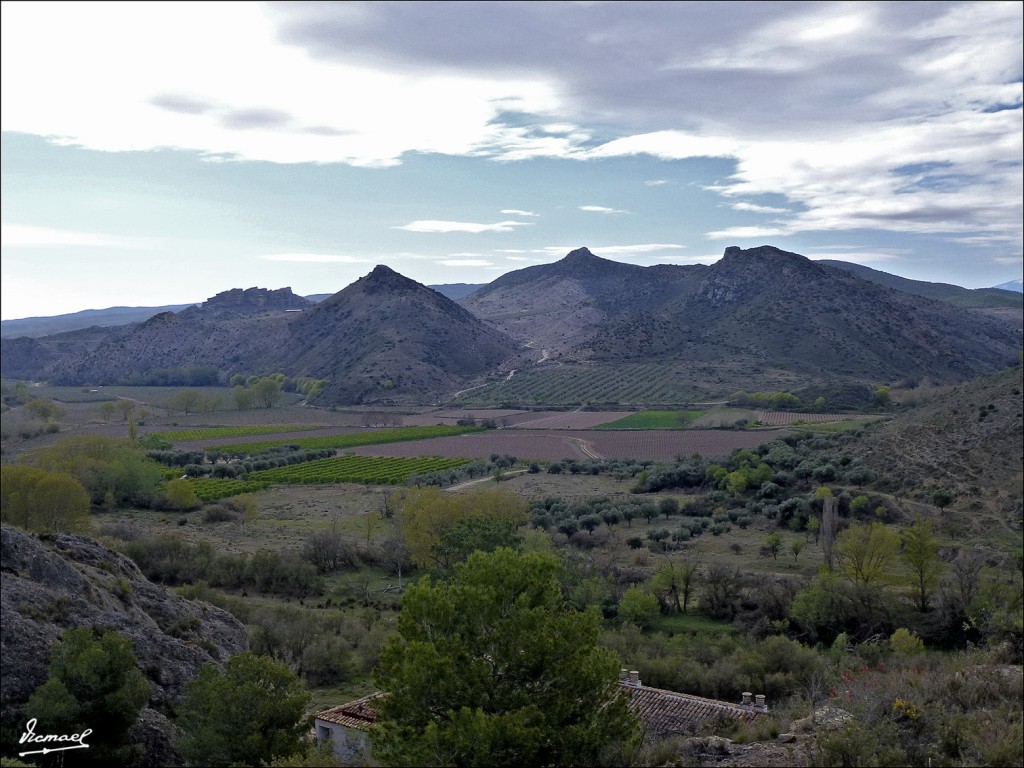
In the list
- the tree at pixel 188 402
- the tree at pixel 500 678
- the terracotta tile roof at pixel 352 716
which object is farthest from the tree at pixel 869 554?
the tree at pixel 188 402

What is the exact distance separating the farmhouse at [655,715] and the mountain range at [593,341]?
281 ft

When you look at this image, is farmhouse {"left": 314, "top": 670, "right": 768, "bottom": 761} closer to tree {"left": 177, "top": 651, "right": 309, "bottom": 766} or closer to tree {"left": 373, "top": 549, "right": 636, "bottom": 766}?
tree {"left": 177, "top": 651, "right": 309, "bottom": 766}

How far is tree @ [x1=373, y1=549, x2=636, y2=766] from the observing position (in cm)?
998

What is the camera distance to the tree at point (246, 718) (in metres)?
13.1

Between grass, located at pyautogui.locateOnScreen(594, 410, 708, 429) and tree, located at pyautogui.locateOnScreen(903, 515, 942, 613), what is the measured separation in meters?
51.2

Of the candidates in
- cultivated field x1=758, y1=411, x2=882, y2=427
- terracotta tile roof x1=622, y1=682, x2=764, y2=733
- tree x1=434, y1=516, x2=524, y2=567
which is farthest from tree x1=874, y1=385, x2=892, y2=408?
terracotta tile roof x1=622, y1=682, x2=764, y2=733

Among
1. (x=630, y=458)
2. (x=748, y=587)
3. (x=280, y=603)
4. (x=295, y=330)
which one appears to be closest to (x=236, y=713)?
(x=280, y=603)

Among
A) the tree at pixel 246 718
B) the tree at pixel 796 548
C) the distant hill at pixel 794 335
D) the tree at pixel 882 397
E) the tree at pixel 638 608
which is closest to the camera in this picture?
the tree at pixel 246 718

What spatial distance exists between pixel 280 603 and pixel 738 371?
90.4m

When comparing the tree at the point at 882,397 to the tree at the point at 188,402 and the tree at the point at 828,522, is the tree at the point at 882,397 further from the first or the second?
the tree at the point at 188,402

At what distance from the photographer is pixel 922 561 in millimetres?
30047

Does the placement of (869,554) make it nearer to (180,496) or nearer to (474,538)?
(474,538)

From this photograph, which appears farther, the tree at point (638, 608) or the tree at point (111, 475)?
the tree at point (111, 475)

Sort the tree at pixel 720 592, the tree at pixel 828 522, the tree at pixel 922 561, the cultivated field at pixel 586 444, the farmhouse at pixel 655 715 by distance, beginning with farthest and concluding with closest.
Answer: the cultivated field at pixel 586 444, the tree at pixel 828 522, the tree at pixel 720 592, the tree at pixel 922 561, the farmhouse at pixel 655 715
